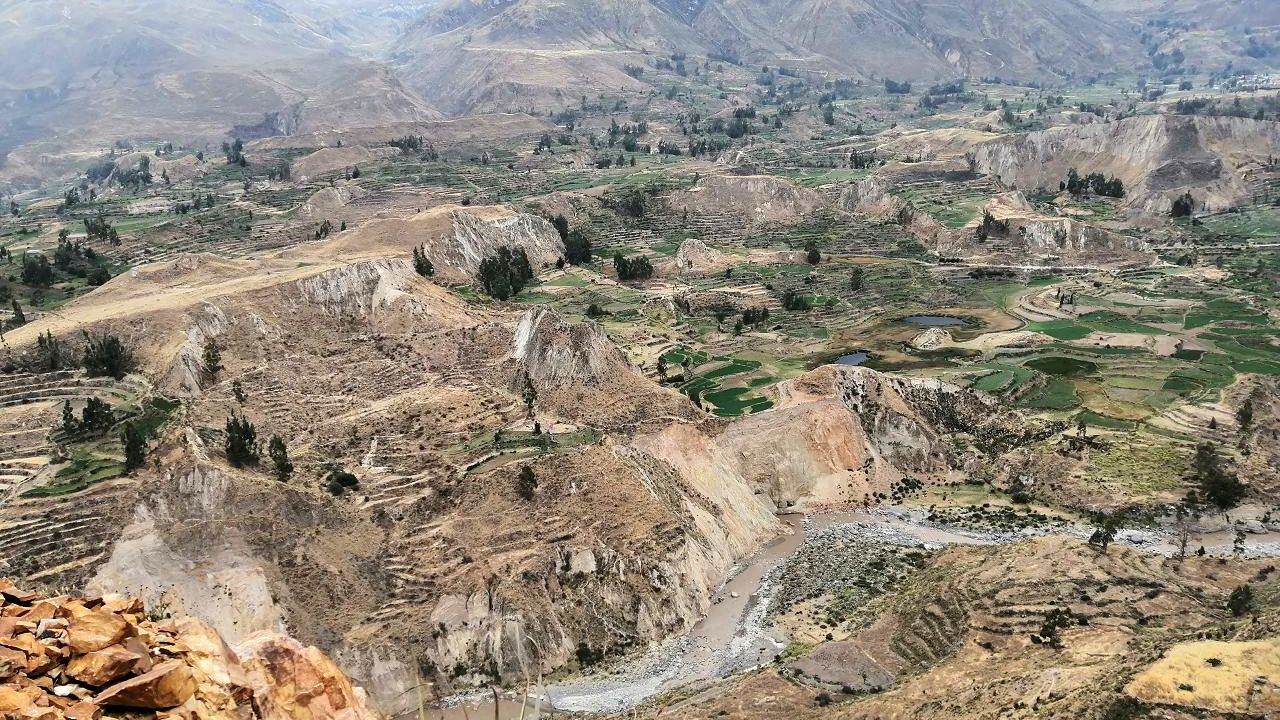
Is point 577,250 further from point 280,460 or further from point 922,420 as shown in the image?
point 280,460

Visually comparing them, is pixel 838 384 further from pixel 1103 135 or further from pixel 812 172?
pixel 1103 135

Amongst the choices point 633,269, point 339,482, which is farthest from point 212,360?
point 633,269

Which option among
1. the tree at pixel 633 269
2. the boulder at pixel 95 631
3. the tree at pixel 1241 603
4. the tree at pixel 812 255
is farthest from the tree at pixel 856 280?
the boulder at pixel 95 631

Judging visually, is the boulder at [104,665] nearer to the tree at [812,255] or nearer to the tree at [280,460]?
the tree at [280,460]

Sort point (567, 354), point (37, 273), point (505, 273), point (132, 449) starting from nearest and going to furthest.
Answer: point (132, 449)
point (567, 354)
point (37, 273)
point (505, 273)

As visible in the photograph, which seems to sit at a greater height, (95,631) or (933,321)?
(95,631)

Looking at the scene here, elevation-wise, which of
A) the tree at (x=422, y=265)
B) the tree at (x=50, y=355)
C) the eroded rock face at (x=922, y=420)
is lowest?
the eroded rock face at (x=922, y=420)
